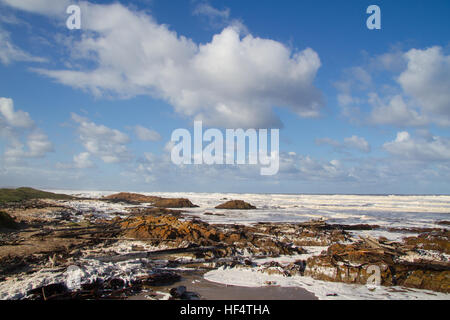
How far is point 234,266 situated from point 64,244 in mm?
7442

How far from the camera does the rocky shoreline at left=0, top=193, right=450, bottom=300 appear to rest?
7000 millimetres

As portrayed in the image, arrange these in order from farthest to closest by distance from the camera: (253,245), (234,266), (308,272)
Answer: (253,245), (234,266), (308,272)

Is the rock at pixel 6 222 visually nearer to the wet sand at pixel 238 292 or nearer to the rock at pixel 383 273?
the wet sand at pixel 238 292

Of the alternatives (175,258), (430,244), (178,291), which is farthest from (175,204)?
(178,291)

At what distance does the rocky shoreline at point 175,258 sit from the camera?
23.0 feet

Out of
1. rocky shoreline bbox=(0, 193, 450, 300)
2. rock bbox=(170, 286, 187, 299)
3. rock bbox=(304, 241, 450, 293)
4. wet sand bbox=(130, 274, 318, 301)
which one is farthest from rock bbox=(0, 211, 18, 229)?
rock bbox=(304, 241, 450, 293)

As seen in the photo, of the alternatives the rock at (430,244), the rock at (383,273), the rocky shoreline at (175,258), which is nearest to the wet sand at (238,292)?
the rocky shoreline at (175,258)

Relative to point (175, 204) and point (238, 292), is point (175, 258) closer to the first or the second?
point (238, 292)

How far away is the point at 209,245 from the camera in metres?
12.3

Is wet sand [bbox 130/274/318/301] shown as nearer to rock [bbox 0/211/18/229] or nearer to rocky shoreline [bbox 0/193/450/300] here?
rocky shoreline [bbox 0/193/450/300]

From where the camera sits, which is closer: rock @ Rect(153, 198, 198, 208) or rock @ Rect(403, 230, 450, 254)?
rock @ Rect(403, 230, 450, 254)

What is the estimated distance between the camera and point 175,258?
33.2ft
